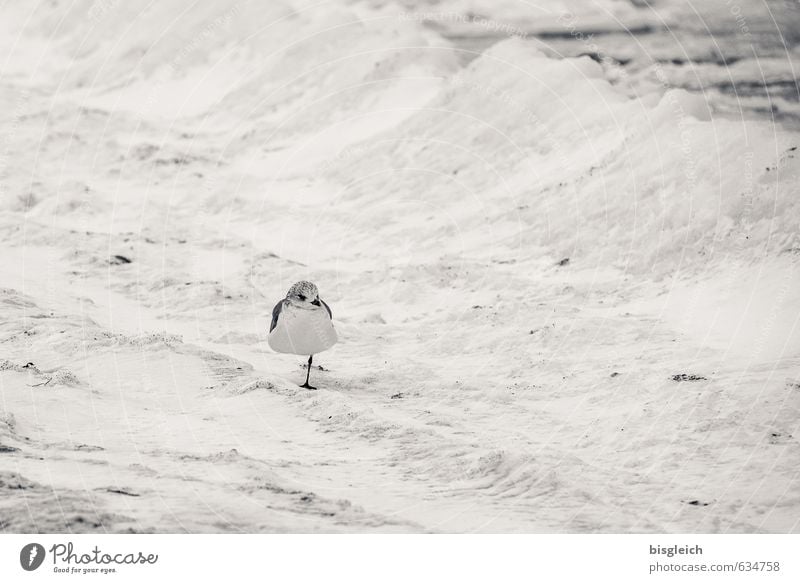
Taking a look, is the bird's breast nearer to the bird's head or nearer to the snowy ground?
the bird's head

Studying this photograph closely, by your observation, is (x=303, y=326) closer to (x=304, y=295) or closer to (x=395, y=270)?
(x=304, y=295)

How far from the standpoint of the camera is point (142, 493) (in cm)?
783

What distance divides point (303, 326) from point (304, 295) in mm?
371

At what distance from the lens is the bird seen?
36.0 ft

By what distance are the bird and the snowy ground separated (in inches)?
18.0

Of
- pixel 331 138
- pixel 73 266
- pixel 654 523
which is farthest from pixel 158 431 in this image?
pixel 331 138

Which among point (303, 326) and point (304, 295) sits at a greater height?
point (304, 295)

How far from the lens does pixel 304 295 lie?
11086 mm

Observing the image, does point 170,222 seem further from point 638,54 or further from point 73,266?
point 638,54
